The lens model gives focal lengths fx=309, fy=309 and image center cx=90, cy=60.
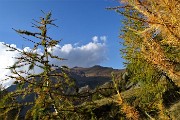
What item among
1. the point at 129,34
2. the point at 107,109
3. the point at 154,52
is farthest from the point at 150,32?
the point at 107,109

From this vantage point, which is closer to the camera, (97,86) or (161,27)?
(161,27)

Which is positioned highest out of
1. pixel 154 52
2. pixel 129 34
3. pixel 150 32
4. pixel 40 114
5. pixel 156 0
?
pixel 129 34

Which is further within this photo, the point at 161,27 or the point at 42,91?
the point at 42,91

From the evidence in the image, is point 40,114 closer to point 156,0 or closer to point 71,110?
point 71,110

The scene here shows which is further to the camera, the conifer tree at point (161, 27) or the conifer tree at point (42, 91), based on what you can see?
the conifer tree at point (42, 91)

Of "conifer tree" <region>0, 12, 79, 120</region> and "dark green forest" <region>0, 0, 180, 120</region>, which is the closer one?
"dark green forest" <region>0, 0, 180, 120</region>

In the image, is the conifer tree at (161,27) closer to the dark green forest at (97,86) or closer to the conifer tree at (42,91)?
the dark green forest at (97,86)

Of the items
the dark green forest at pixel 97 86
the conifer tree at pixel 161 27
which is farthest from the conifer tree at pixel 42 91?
the conifer tree at pixel 161 27

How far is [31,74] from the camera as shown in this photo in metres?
9.98

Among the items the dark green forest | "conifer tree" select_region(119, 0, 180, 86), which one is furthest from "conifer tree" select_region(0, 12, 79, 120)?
"conifer tree" select_region(119, 0, 180, 86)

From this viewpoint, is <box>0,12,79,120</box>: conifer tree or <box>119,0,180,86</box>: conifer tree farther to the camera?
<box>0,12,79,120</box>: conifer tree

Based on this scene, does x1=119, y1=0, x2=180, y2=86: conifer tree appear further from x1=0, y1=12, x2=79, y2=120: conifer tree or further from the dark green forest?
x1=0, y1=12, x2=79, y2=120: conifer tree

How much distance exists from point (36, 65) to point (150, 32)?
18.0ft

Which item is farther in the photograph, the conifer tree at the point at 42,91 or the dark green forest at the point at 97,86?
the conifer tree at the point at 42,91
